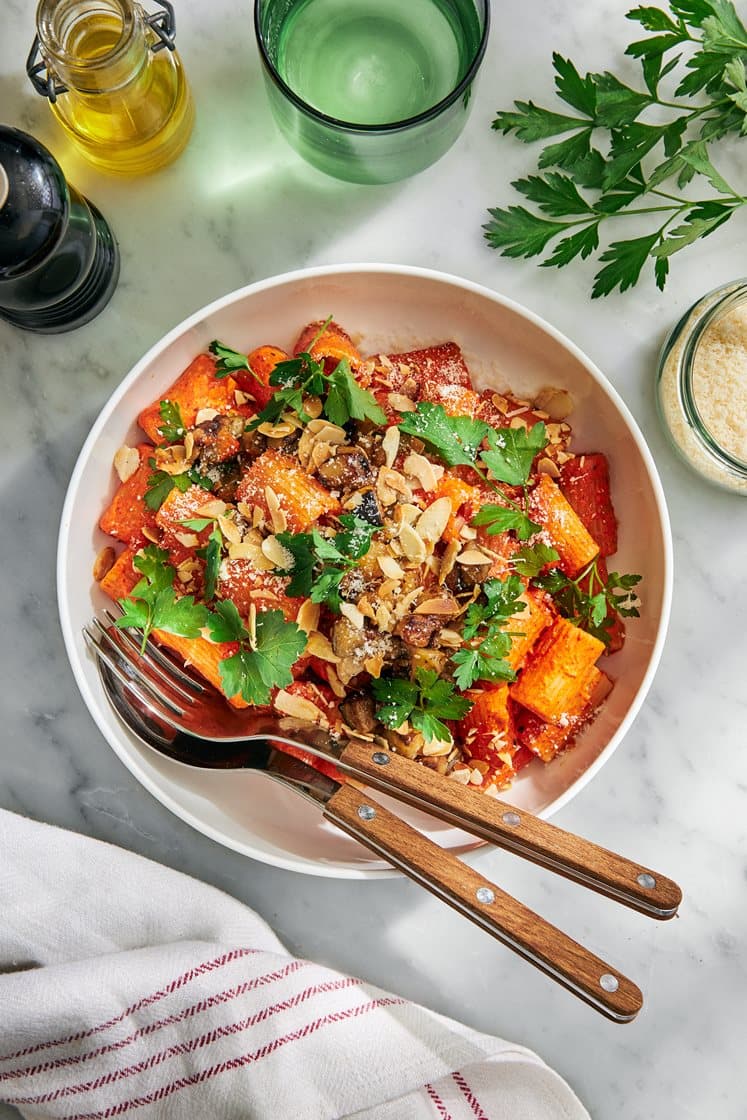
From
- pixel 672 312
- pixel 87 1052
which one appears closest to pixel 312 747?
pixel 87 1052

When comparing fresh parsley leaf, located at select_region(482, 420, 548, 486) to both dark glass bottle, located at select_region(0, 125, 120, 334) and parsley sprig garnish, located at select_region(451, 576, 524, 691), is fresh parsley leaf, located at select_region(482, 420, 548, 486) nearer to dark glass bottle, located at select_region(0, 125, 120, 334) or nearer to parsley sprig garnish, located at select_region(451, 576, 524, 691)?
parsley sprig garnish, located at select_region(451, 576, 524, 691)

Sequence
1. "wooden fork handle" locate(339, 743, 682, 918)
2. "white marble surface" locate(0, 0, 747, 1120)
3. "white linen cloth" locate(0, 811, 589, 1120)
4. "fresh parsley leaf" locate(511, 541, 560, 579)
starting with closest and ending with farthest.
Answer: "wooden fork handle" locate(339, 743, 682, 918), "fresh parsley leaf" locate(511, 541, 560, 579), "white linen cloth" locate(0, 811, 589, 1120), "white marble surface" locate(0, 0, 747, 1120)

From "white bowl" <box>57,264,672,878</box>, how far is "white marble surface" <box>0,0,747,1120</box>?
6.2 inches

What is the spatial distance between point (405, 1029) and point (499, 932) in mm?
391

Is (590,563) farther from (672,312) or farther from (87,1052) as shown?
(87,1052)

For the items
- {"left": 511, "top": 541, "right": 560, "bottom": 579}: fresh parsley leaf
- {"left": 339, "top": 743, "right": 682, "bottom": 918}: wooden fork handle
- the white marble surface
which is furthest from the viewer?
the white marble surface

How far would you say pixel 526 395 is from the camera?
5.54 feet

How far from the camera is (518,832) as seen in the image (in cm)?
133

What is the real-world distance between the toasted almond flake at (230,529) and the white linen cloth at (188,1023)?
24.6 inches

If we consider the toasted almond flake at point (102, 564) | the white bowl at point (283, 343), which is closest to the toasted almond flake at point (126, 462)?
the white bowl at point (283, 343)

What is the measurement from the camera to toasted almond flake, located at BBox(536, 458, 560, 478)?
5.26 ft

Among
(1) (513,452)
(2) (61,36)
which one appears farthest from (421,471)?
(2) (61,36)

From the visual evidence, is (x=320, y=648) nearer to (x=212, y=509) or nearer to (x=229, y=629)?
(x=229, y=629)

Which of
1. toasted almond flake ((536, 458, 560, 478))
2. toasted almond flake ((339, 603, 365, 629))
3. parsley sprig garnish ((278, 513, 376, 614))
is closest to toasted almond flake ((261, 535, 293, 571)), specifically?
parsley sprig garnish ((278, 513, 376, 614))
